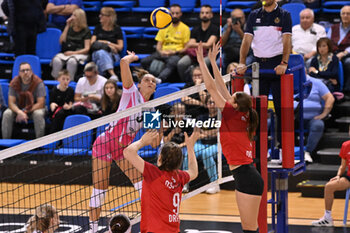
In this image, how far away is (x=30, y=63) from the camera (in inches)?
522

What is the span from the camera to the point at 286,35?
7.61 metres

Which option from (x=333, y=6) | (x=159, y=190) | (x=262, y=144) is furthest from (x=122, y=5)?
(x=159, y=190)

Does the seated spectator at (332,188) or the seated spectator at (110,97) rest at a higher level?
the seated spectator at (110,97)

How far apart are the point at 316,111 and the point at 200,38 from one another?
2687mm

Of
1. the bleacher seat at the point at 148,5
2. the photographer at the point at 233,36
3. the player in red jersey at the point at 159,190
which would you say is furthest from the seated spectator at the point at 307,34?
the player in red jersey at the point at 159,190

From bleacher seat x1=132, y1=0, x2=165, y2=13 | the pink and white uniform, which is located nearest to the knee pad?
the pink and white uniform

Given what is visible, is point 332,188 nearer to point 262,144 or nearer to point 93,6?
point 262,144

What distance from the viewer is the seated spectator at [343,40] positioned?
12.2 metres

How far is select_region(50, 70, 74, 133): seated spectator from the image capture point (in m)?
12.3

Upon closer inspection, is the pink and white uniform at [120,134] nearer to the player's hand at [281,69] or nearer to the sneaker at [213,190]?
the player's hand at [281,69]

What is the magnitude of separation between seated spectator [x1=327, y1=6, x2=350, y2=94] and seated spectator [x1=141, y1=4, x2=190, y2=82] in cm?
271

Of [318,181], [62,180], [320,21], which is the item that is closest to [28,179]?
[62,180]

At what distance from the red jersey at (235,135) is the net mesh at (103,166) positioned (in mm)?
824

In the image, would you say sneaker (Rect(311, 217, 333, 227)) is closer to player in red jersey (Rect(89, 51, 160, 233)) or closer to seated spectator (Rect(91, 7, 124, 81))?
player in red jersey (Rect(89, 51, 160, 233))
